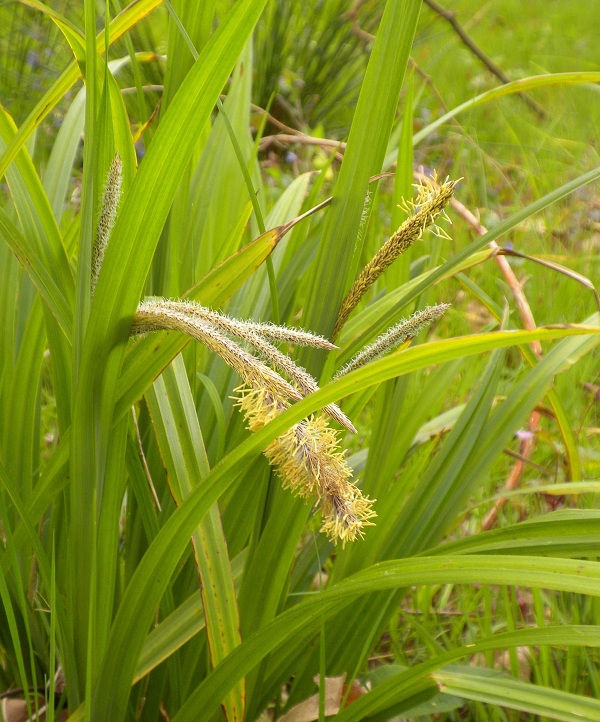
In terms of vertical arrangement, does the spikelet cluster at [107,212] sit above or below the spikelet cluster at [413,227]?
above

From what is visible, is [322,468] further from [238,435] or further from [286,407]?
[238,435]

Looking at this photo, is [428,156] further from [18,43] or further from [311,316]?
[311,316]

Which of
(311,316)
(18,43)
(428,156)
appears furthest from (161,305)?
(428,156)

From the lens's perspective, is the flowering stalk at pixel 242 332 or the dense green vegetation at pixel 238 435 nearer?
the flowering stalk at pixel 242 332

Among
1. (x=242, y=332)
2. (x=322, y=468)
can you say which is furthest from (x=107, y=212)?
(x=322, y=468)

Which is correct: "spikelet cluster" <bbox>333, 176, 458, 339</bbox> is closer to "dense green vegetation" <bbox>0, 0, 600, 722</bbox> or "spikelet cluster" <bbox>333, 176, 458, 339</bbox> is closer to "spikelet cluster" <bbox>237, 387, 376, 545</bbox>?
"dense green vegetation" <bbox>0, 0, 600, 722</bbox>

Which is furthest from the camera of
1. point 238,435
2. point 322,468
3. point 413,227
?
point 238,435

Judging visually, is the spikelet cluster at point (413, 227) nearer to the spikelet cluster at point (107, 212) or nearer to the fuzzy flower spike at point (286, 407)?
the fuzzy flower spike at point (286, 407)

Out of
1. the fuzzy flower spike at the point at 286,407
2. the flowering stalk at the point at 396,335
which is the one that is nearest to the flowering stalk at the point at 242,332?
the fuzzy flower spike at the point at 286,407
